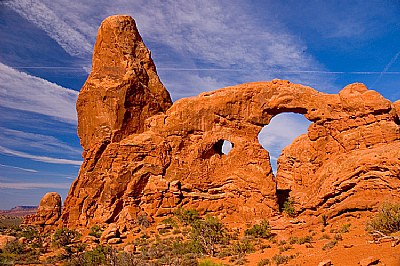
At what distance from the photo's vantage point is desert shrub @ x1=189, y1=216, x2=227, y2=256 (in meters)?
19.5

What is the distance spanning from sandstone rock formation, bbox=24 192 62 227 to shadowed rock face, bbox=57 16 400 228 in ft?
19.4

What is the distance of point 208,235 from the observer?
21.1 metres

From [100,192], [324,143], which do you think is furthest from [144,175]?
[324,143]

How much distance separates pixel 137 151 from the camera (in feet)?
97.1

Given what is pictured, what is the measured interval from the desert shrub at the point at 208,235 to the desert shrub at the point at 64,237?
1056cm

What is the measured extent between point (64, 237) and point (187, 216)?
1019 cm

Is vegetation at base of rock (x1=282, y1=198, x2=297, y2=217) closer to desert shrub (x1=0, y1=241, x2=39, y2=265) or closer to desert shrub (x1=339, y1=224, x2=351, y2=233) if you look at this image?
desert shrub (x1=339, y1=224, x2=351, y2=233)

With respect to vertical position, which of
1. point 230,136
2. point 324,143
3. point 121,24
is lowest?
point 324,143

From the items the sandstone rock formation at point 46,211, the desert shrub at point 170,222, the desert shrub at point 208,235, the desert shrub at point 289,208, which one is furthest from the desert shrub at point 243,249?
the sandstone rock formation at point 46,211

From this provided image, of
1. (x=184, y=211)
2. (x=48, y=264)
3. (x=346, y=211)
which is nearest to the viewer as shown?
(x=48, y=264)

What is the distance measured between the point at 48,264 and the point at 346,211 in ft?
68.5

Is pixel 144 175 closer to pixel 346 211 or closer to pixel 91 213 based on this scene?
pixel 91 213

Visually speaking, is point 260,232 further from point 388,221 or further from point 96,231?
point 96,231

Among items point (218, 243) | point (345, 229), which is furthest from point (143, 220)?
point (345, 229)
